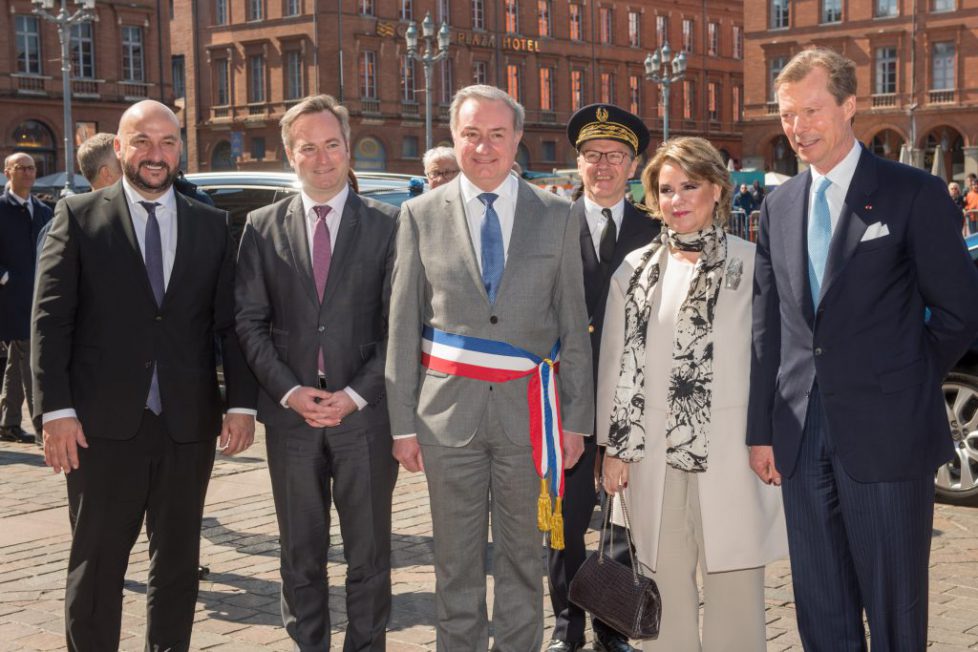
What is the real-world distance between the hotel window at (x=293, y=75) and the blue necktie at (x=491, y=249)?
5042 centimetres

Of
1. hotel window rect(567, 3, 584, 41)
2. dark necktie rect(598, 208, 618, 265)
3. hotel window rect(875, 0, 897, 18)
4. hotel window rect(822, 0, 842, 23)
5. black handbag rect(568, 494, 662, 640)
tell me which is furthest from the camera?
hotel window rect(567, 3, 584, 41)

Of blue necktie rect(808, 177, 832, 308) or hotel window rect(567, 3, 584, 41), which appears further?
hotel window rect(567, 3, 584, 41)

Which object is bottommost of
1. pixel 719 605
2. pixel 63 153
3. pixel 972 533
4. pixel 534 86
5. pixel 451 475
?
pixel 972 533

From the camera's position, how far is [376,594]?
4.76 meters

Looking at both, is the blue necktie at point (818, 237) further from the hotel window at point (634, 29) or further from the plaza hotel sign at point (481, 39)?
the hotel window at point (634, 29)

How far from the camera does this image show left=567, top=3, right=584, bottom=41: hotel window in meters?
61.8

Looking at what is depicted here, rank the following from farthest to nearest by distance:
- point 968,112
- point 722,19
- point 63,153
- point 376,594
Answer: point 722,19
point 968,112
point 63,153
point 376,594

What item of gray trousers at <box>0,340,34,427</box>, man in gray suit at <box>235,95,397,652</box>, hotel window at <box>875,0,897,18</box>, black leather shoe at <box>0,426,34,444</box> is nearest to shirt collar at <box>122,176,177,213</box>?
man in gray suit at <box>235,95,397,652</box>

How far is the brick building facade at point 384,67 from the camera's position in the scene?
5356 cm

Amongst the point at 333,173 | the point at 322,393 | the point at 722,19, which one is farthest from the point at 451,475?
the point at 722,19

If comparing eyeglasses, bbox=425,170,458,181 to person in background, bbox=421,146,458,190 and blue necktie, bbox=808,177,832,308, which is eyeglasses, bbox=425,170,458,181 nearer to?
person in background, bbox=421,146,458,190

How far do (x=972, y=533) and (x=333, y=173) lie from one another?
440 cm

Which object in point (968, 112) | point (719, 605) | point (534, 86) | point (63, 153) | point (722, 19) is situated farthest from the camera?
point (722, 19)

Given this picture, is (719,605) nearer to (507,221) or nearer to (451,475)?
(451,475)
